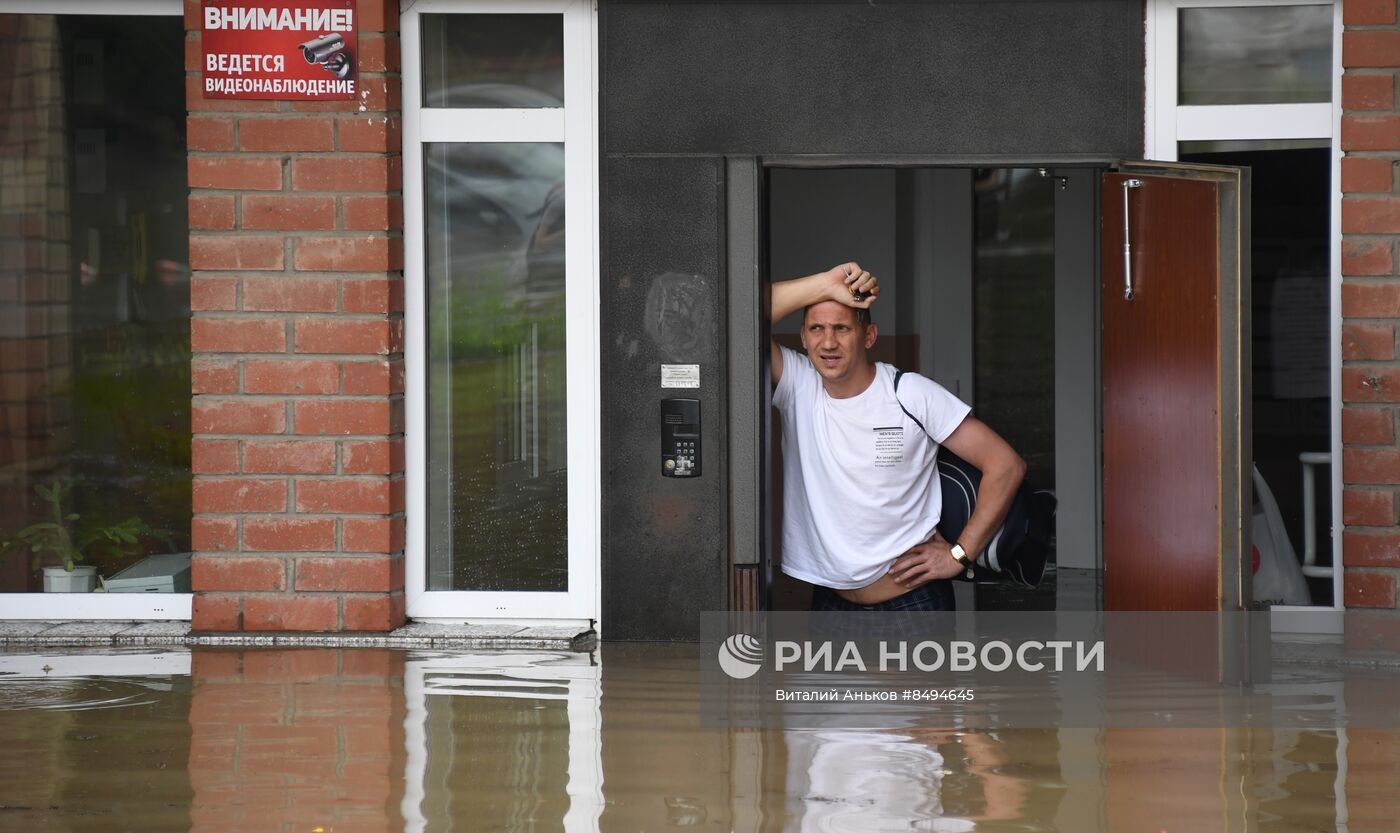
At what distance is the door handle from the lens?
21.8 feet

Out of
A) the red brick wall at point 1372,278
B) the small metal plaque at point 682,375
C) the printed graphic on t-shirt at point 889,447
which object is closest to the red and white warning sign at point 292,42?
the small metal plaque at point 682,375

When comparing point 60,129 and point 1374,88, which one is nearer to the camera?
point 1374,88

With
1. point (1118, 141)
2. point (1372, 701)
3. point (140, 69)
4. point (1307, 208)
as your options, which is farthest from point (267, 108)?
point (1372, 701)

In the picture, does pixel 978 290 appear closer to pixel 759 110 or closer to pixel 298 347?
pixel 759 110

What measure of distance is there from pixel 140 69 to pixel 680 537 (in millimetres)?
3031

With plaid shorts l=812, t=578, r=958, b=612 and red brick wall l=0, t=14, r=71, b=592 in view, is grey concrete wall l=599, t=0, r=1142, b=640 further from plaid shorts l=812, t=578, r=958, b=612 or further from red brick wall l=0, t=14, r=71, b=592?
red brick wall l=0, t=14, r=71, b=592

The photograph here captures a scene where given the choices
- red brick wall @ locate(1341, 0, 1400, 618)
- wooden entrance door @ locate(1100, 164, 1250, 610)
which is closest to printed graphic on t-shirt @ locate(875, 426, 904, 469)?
wooden entrance door @ locate(1100, 164, 1250, 610)

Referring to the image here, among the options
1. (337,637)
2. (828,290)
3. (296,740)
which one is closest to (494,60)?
(828,290)

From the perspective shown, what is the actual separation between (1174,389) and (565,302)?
8.16 ft

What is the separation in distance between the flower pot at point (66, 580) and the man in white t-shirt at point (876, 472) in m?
3.13

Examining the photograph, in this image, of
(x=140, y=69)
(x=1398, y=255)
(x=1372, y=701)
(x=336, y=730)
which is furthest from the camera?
(x=140, y=69)

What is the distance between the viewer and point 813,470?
645 centimetres

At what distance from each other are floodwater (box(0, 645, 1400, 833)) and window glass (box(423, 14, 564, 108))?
238cm

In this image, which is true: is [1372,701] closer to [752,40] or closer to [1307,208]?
[1307,208]
